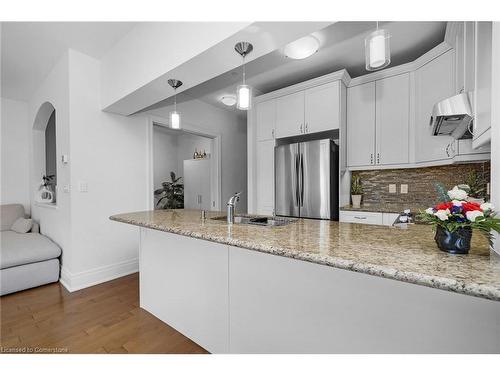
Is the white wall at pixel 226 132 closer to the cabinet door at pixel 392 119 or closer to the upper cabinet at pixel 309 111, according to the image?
the upper cabinet at pixel 309 111

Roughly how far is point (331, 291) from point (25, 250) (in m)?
3.30

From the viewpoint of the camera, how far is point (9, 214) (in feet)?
12.5

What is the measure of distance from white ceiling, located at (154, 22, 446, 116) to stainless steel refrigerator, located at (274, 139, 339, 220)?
2.91 feet

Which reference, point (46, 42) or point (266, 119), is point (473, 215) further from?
point (46, 42)

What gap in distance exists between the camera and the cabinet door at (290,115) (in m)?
3.21

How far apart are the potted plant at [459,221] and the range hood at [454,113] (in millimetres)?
831

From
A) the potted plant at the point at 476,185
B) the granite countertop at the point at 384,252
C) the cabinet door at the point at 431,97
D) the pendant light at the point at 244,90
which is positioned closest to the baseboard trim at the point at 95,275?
the granite countertop at the point at 384,252

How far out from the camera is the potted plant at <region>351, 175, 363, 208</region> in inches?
127

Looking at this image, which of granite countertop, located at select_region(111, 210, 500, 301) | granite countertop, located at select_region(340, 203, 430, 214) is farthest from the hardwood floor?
granite countertop, located at select_region(340, 203, 430, 214)

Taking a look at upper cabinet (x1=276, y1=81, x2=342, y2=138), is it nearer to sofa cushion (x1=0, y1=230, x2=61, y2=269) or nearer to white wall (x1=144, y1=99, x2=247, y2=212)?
white wall (x1=144, y1=99, x2=247, y2=212)

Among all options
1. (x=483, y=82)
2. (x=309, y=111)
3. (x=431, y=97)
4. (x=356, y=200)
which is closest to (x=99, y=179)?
(x=309, y=111)
